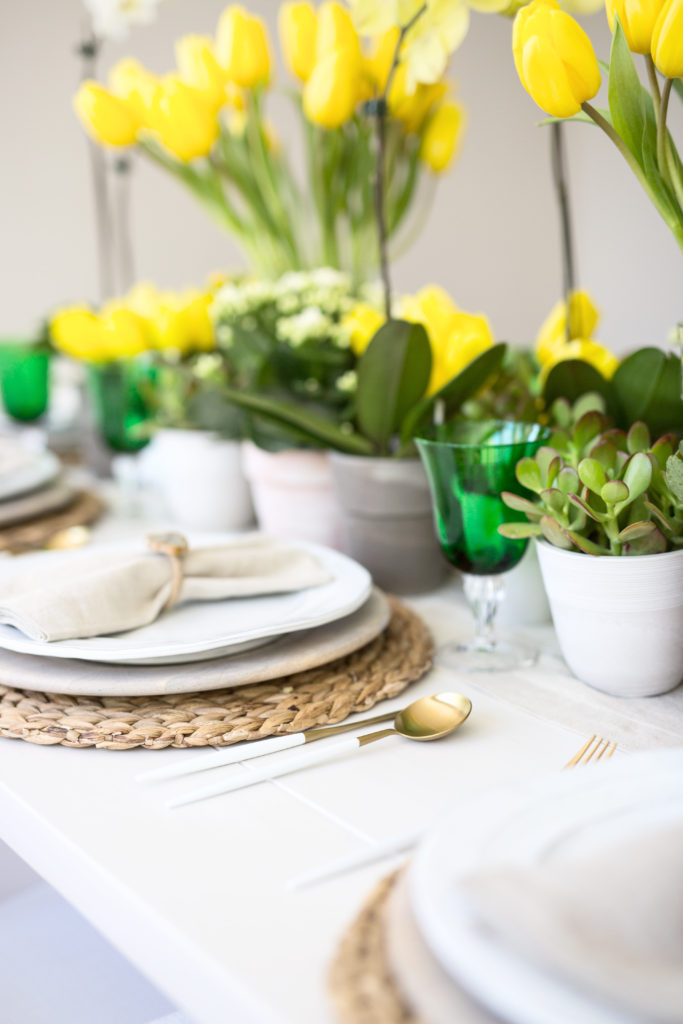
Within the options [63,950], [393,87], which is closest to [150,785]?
[63,950]

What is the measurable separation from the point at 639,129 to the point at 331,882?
1.48 feet

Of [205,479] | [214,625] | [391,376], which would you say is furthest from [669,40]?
[205,479]

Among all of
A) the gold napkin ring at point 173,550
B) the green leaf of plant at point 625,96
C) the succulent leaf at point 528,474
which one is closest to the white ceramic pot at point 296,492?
the gold napkin ring at point 173,550

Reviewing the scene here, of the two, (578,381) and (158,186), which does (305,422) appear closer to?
(578,381)

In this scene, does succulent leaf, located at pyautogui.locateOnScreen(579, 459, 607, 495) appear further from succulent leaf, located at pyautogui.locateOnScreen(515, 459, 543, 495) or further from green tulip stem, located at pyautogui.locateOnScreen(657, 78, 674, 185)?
green tulip stem, located at pyautogui.locateOnScreen(657, 78, 674, 185)

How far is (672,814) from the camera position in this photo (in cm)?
39

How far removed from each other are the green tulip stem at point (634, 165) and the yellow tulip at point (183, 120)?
536 mm

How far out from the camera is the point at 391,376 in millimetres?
791

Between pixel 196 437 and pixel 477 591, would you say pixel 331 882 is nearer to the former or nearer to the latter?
pixel 477 591

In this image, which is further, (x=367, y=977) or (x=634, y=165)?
(x=634, y=165)

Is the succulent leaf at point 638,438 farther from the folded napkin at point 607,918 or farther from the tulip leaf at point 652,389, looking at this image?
the folded napkin at point 607,918

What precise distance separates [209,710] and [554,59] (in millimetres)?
426

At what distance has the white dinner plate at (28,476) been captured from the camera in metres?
1.06

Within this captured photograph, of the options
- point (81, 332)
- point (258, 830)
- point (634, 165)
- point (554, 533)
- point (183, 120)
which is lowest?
point (258, 830)
